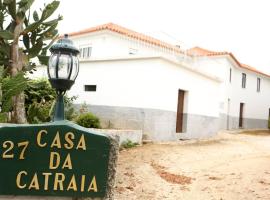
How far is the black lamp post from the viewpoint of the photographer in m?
3.81

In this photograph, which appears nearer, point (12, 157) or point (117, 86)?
point (12, 157)

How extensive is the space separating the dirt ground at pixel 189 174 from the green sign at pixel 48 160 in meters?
3.86

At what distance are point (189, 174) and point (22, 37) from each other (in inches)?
205

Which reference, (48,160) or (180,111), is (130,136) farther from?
(48,160)

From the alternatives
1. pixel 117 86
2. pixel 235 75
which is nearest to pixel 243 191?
pixel 117 86

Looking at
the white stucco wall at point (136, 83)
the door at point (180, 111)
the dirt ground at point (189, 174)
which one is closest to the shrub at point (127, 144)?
the dirt ground at point (189, 174)

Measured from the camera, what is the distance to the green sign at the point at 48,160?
10.1ft

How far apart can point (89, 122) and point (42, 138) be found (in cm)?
867

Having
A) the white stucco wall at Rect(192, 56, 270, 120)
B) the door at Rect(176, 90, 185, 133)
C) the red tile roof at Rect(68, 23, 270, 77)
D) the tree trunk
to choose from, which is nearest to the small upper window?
the red tile roof at Rect(68, 23, 270, 77)

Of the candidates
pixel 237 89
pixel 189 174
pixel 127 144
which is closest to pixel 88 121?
pixel 127 144

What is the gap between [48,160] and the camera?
3.11 metres

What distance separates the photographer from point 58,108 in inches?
146

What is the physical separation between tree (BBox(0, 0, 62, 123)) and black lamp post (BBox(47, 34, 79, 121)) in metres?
4.40

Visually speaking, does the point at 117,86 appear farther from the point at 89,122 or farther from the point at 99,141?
the point at 99,141
